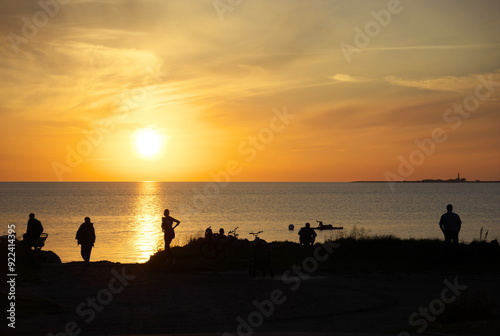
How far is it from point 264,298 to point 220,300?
1.25m

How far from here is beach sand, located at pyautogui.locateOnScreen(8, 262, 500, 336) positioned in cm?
1362

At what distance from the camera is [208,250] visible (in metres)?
26.8

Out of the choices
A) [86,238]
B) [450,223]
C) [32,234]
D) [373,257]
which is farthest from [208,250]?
[450,223]

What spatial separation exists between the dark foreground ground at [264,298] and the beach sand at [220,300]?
1.0 inches

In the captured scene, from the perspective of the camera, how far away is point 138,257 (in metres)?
51.3

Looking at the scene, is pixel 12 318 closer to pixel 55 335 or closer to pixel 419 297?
pixel 55 335

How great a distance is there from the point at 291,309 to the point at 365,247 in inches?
499

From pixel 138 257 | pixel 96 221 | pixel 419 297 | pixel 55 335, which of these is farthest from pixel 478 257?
pixel 96 221

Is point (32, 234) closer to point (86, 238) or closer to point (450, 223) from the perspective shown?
point (86, 238)

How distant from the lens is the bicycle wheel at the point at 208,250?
86.9 ft

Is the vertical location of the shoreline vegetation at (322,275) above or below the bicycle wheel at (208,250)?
below

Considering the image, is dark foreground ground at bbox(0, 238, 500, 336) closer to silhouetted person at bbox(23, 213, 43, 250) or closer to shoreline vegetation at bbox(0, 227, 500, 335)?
shoreline vegetation at bbox(0, 227, 500, 335)

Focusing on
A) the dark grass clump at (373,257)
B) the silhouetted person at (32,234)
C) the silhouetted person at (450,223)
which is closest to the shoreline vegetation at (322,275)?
the dark grass clump at (373,257)

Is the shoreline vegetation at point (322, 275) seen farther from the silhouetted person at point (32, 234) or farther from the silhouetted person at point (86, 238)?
the silhouetted person at point (32, 234)
